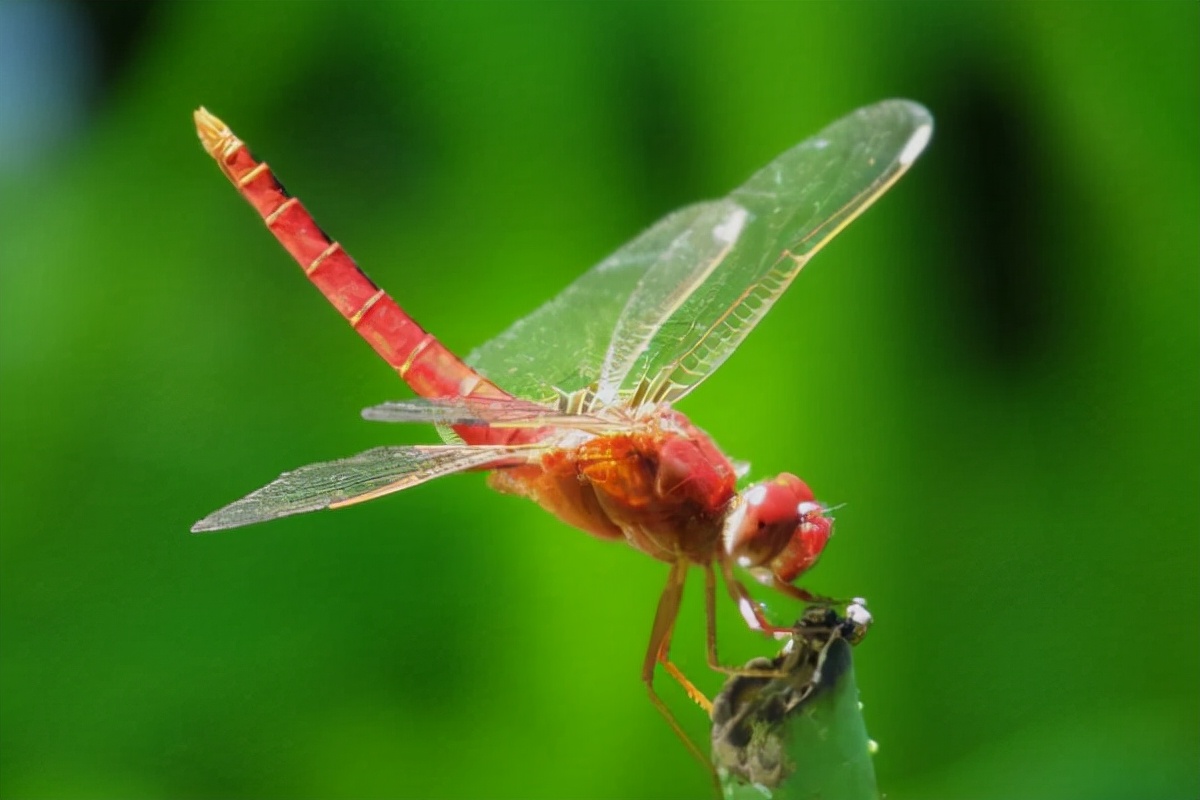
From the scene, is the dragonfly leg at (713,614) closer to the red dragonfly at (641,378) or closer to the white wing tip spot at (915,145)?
the red dragonfly at (641,378)

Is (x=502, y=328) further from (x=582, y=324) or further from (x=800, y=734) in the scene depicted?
(x=800, y=734)

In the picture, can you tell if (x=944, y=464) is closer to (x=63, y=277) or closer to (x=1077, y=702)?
(x=1077, y=702)

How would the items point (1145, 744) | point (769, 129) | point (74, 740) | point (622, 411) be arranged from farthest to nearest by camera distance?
point (769, 129) → point (74, 740) → point (1145, 744) → point (622, 411)

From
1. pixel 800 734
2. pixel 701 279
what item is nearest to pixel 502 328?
pixel 701 279

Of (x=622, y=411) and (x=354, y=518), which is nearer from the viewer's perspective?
(x=622, y=411)

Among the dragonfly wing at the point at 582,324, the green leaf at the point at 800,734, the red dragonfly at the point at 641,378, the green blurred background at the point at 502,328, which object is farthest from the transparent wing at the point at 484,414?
the green blurred background at the point at 502,328

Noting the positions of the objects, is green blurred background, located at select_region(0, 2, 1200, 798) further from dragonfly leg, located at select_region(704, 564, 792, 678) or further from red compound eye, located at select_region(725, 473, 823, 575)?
red compound eye, located at select_region(725, 473, 823, 575)

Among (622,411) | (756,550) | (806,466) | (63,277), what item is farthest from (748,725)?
(63,277)
